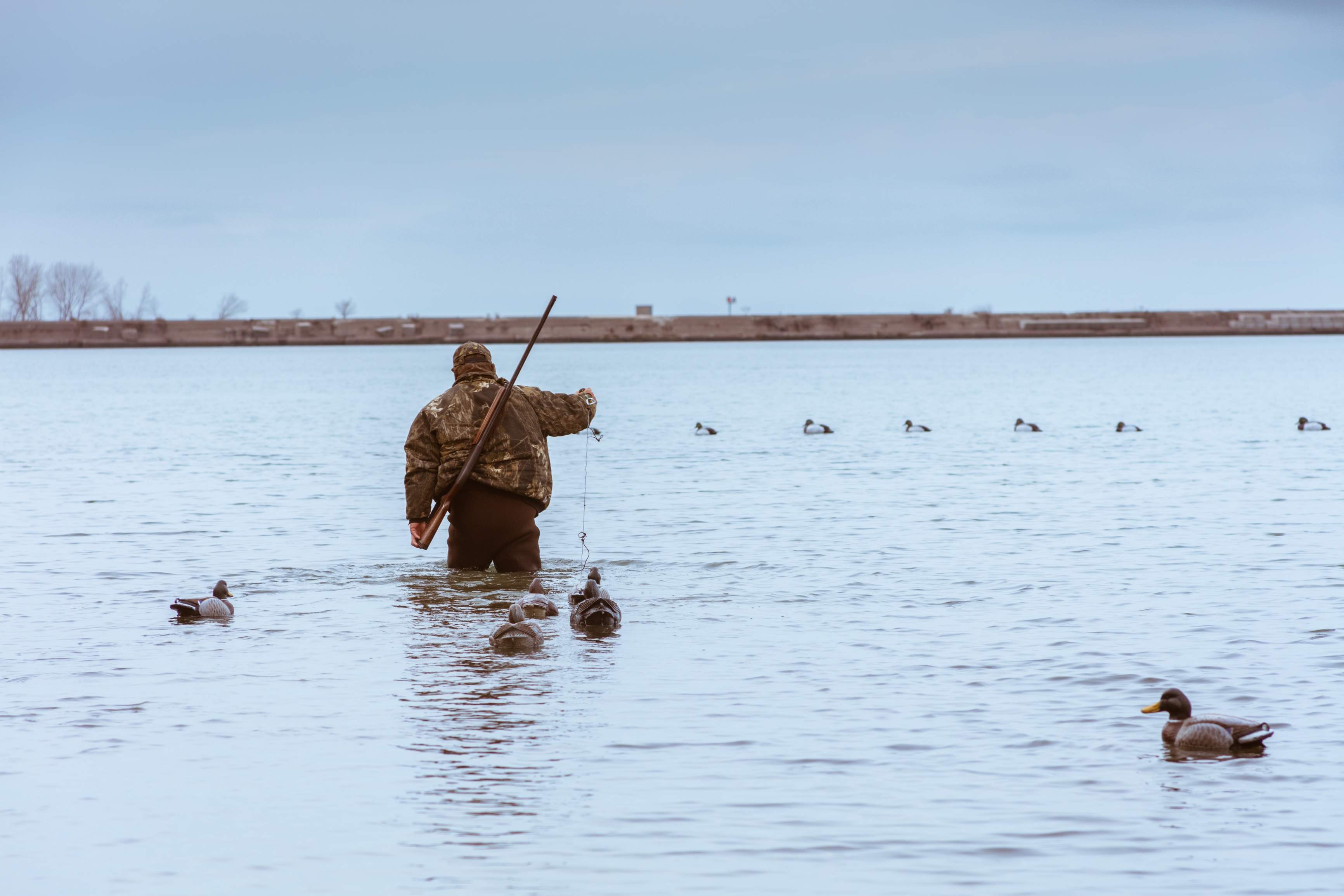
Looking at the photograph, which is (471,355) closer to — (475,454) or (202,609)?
(475,454)

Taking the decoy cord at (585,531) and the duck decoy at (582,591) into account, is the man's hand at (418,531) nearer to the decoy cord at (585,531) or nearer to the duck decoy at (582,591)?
the duck decoy at (582,591)

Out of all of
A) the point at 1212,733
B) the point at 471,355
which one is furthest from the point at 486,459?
the point at 1212,733

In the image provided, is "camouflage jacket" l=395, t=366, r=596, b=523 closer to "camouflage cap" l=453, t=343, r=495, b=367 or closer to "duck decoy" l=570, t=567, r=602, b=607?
"camouflage cap" l=453, t=343, r=495, b=367

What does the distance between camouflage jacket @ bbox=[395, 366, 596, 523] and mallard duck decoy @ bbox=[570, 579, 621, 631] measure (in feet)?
6.57

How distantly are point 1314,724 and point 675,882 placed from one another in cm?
450

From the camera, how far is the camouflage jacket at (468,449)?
13.7 meters

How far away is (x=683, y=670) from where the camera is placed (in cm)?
1068

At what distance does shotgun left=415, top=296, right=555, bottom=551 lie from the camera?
13500 mm

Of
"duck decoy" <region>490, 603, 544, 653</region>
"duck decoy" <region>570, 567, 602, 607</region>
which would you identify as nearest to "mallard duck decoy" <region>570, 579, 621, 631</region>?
"duck decoy" <region>570, 567, 602, 607</region>

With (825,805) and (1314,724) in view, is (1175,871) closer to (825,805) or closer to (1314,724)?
(825,805)

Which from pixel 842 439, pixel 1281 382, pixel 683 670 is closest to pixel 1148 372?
pixel 1281 382

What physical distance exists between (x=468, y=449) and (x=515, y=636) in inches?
118

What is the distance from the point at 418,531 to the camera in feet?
44.3

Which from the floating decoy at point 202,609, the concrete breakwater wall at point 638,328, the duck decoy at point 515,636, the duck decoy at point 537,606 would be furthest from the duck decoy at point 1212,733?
the concrete breakwater wall at point 638,328
